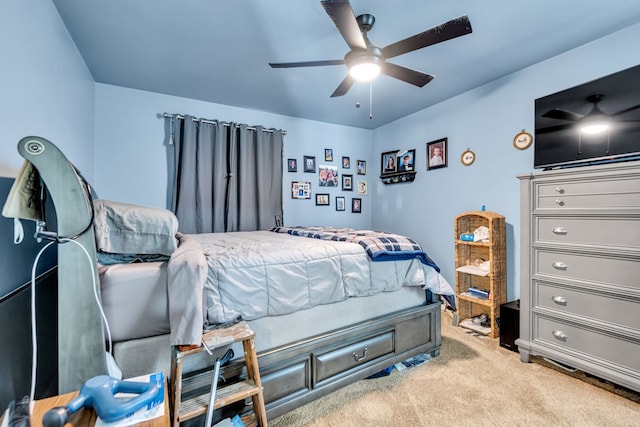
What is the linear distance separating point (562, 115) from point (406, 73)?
1370mm

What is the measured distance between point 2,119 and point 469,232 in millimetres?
3486

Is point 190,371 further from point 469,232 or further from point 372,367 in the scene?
point 469,232

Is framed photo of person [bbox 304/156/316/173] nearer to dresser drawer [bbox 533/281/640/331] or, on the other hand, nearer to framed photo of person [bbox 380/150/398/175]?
framed photo of person [bbox 380/150/398/175]

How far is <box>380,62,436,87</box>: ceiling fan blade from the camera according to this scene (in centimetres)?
198

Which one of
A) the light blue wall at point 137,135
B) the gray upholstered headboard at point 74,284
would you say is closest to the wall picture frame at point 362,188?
the light blue wall at point 137,135

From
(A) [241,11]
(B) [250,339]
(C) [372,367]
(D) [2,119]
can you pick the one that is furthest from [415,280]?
(D) [2,119]

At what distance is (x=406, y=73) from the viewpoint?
2059 millimetres

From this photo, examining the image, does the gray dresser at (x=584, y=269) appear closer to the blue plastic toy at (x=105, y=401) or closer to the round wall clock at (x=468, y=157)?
the round wall clock at (x=468, y=157)

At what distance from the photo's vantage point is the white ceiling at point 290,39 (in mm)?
1824

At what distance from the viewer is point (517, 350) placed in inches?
89.8

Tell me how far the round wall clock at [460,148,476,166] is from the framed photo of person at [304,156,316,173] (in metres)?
1.87

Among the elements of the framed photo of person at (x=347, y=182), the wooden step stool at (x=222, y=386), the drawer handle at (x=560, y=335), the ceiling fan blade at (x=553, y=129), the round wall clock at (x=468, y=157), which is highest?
the ceiling fan blade at (x=553, y=129)

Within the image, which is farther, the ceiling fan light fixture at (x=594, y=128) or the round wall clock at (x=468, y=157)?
the round wall clock at (x=468, y=157)

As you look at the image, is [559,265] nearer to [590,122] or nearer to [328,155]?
[590,122]
